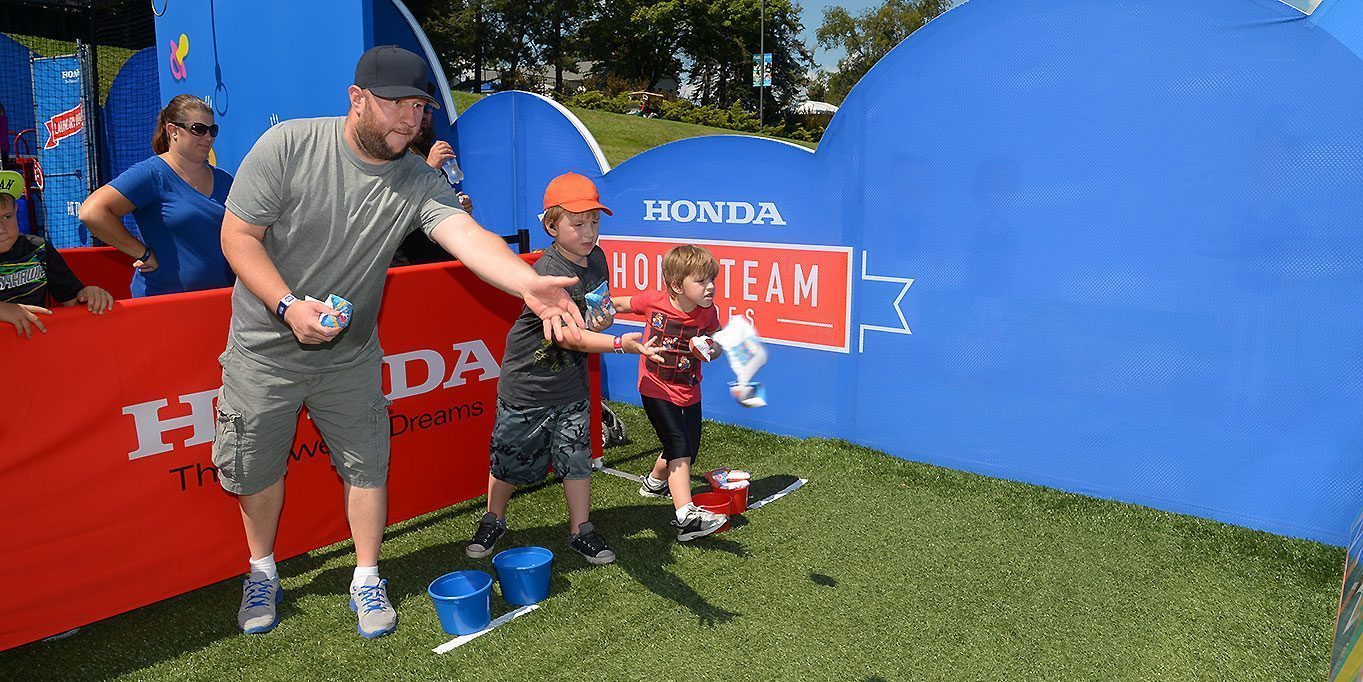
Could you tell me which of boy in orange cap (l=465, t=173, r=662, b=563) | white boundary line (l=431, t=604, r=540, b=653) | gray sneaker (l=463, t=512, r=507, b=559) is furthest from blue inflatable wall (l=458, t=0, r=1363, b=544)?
white boundary line (l=431, t=604, r=540, b=653)

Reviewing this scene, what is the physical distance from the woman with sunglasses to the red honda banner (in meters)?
0.57

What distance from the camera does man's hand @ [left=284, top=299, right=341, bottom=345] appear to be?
2.90m

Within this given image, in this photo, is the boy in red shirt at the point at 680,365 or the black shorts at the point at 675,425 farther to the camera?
the black shorts at the point at 675,425

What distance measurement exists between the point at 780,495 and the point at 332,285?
299 cm

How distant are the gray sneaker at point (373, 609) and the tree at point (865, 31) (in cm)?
6441

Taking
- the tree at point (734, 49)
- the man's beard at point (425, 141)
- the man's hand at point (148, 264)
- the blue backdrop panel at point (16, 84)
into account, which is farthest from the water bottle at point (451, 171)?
the tree at point (734, 49)

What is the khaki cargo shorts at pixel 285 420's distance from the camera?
11.1ft

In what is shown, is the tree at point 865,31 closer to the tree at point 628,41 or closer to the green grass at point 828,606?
the tree at point 628,41

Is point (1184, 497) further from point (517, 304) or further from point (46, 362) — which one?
point (46, 362)

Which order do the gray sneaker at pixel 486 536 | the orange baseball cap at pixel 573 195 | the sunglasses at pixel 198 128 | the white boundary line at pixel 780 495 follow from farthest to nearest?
the white boundary line at pixel 780 495 → the gray sneaker at pixel 486 536 → the sunglasses at pixel 198 128 → the orange baseball cap at pixel 573 195

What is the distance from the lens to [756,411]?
22.2 ft

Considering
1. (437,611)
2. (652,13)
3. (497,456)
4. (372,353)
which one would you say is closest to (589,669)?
(437,611)

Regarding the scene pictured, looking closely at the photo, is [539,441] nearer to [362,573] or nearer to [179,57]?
[362,573]

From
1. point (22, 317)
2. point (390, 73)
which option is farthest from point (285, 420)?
point (390, 73)
